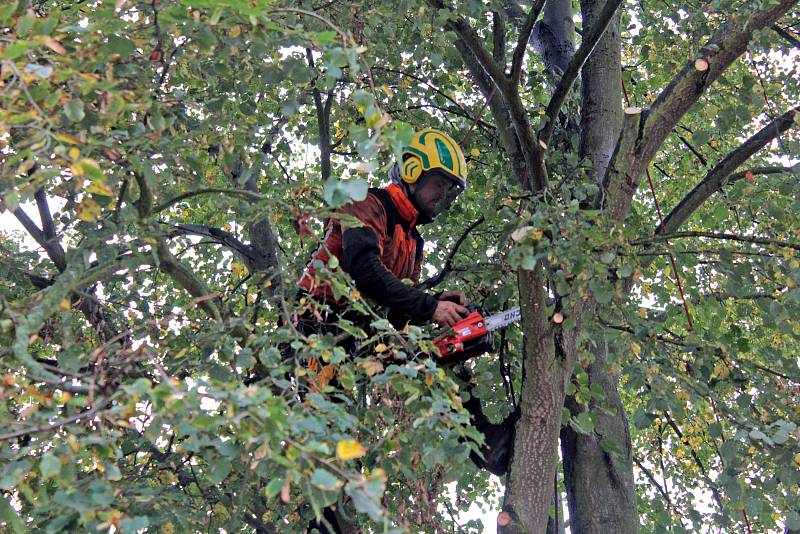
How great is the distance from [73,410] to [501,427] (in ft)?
6.44

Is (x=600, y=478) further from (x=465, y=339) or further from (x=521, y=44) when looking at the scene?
(x=521, y=44)

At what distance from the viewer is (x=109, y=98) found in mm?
2223

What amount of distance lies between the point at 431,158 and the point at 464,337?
1045mm

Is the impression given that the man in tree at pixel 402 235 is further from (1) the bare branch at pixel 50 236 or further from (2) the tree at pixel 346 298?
(1) the bare branch at pixel 50 236

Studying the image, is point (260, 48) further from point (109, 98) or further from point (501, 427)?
point (501, 427)

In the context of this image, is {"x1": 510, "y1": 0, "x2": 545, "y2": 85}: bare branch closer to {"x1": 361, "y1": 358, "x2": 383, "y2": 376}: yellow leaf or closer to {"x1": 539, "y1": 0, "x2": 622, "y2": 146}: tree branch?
{"x1": 539, "y1": 0, "x2": 622, "y2": 146}: tree branch

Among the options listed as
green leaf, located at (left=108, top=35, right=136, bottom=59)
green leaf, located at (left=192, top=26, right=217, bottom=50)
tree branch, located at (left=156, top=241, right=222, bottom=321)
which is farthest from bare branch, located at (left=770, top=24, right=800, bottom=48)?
green leaf, located at (left=108, top=35, right=136, bottom=59)

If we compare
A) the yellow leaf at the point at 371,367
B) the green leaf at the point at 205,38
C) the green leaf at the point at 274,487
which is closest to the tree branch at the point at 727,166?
the yellow leaf at the point at 371,367

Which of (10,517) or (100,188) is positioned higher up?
(100,188)

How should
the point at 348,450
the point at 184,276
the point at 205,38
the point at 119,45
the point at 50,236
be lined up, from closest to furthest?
the point at 348,450
the point at 119,45
the point at 205,38
the point at 184,276
the point at 50,236

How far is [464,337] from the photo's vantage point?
3764mm

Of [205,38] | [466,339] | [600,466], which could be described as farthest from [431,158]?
[205,38]

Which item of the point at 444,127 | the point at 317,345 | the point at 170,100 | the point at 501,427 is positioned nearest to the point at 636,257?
the point at 501,427

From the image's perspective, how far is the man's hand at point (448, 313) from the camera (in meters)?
3.82
